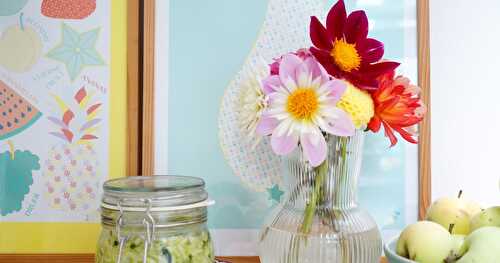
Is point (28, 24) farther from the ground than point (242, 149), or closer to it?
A: farther from the ground

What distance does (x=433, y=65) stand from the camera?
0.90m

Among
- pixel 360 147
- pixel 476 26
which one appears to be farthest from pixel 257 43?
pixel 476 26

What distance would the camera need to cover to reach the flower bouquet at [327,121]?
0.69 meters

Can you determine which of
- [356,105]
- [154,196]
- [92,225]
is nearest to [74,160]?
[92,225]

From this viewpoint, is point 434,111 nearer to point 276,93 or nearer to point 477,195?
point 477,195

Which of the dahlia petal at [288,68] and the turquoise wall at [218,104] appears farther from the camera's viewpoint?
the turquoise wall at [218,104]

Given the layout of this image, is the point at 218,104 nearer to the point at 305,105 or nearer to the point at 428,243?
the point at 305,105

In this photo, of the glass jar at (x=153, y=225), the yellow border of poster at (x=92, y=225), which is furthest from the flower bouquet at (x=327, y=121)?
the yellow border of poster at (x=92, y=225)

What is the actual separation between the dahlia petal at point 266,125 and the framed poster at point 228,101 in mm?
190

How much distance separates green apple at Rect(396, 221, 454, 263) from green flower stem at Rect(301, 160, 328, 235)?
127mm

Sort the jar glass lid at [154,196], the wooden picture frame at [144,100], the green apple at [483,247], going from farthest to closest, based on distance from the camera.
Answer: the wooden picture frame at [144,100] < the jar glass lid at [154,196] < the green apple at [483,247]

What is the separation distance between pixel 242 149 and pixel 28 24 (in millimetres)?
421

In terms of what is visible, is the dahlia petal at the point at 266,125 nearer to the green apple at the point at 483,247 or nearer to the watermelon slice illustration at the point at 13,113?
the green apple at the point at 483,247

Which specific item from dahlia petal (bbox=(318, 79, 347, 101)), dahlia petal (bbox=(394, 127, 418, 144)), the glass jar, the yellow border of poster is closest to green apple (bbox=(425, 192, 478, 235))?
dahlia petal (bbox=(394, 127, 418, 144))
